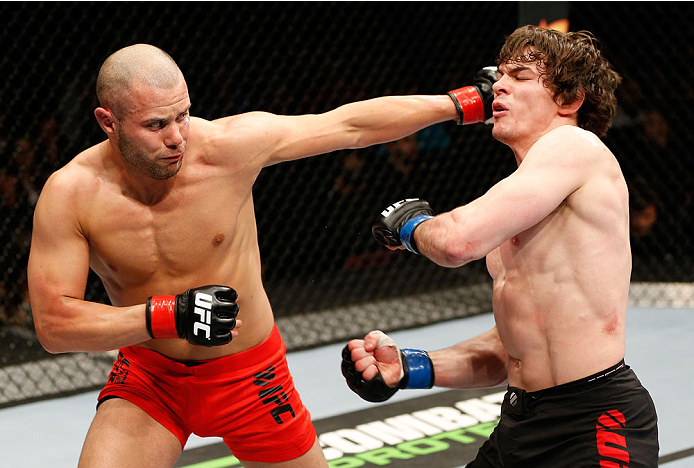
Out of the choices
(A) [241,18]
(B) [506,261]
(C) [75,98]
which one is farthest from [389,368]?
(A) [241,18]

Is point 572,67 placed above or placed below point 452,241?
above

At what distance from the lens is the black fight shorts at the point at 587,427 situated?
63.7 inches

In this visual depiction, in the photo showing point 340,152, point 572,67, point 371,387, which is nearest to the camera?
point 572,67

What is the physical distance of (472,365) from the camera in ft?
6.40

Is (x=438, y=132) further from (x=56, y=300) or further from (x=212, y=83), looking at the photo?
(x=56, y=300)

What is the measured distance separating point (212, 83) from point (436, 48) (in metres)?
1.60

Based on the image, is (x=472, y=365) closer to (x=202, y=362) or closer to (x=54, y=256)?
(x=202, y=362)

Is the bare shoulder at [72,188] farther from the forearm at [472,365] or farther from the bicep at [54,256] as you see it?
the forearm at [472,365]

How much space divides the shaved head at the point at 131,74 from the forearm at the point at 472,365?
3.01ft

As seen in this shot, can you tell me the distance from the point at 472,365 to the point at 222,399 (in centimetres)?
64

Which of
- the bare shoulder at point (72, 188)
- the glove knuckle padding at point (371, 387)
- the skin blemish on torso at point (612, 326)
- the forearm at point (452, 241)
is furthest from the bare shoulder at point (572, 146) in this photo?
the bare shoulder at point (72, 188)

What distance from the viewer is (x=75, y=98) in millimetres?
4418

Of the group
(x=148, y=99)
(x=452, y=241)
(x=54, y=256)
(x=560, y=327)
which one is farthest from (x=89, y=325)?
(x=560, y=327)

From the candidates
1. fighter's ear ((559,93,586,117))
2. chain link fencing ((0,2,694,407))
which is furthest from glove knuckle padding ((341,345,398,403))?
chain link fencing ((0,2,694,407))
